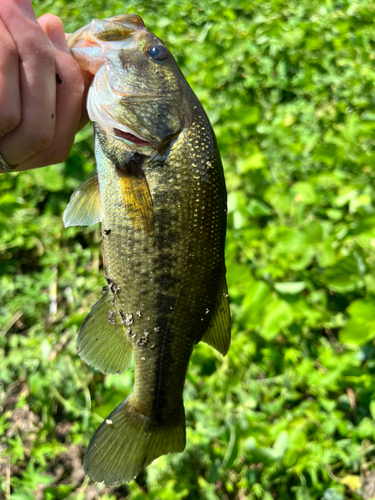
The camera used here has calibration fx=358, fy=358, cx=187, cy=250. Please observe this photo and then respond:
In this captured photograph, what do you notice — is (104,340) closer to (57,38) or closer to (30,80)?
(30,80)

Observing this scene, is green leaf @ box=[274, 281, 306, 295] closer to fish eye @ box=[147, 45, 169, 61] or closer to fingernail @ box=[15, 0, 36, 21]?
fish eye @ box=[147, 45, 169, 61]

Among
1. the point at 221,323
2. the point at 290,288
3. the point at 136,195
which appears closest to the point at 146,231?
the point at 136,195

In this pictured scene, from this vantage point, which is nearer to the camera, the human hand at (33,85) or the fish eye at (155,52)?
the human hand at (33,85)

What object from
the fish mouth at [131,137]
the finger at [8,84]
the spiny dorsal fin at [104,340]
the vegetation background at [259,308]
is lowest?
the vegetation background at [259,308]

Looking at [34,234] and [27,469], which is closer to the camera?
[27,469]

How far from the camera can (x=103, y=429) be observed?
3.75 feet

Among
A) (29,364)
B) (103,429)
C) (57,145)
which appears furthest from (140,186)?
(29,364)

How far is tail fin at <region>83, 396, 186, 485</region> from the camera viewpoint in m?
1.12

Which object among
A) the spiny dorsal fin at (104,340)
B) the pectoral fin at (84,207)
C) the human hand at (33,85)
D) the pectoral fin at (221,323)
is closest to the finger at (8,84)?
the human hand at (33,85)

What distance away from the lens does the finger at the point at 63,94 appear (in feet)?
3.62

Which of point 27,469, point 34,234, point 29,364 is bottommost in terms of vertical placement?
point 27,469

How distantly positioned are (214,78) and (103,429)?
2893mm

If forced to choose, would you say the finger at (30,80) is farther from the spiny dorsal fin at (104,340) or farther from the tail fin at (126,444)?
the tail fin at (126,444)

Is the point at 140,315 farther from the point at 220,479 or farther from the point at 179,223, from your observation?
the point at 220,479
